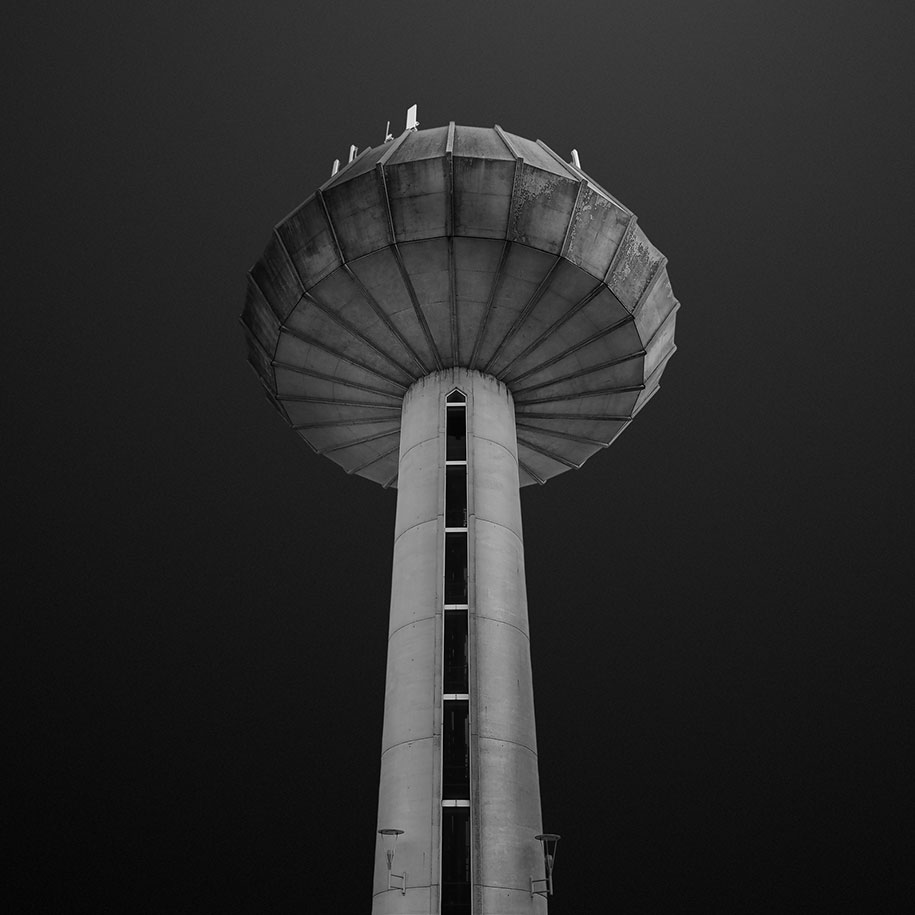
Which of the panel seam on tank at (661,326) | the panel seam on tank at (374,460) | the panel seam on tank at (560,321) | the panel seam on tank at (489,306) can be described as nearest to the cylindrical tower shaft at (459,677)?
the panel seam on tank at (489,306)

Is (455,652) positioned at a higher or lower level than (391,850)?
higher

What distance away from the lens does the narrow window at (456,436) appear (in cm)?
2431

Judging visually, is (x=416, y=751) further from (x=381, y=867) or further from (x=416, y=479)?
(x=416, y=479)

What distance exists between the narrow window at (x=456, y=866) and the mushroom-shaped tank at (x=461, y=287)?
12409 millimetres

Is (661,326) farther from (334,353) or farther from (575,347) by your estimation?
(334,353)

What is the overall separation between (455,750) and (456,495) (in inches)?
270

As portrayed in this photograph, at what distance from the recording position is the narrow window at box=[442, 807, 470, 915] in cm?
1819

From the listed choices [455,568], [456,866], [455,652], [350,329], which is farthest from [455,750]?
[350,329]

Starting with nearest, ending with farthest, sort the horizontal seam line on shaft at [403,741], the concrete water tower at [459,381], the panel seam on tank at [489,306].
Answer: the concrete water tower at [459,381] < the horizontal seam line on shaft at [403,741] < the panel seam on tank at [489,306]

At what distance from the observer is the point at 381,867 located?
674 inches

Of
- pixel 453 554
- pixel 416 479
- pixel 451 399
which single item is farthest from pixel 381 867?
pixel 451 399

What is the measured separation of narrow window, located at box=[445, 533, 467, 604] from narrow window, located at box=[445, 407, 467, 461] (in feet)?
11.0

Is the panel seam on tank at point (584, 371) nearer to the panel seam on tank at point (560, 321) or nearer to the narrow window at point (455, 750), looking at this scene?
the panel seam on tank at point (560, 321)

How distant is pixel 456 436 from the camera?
82.6 feet
